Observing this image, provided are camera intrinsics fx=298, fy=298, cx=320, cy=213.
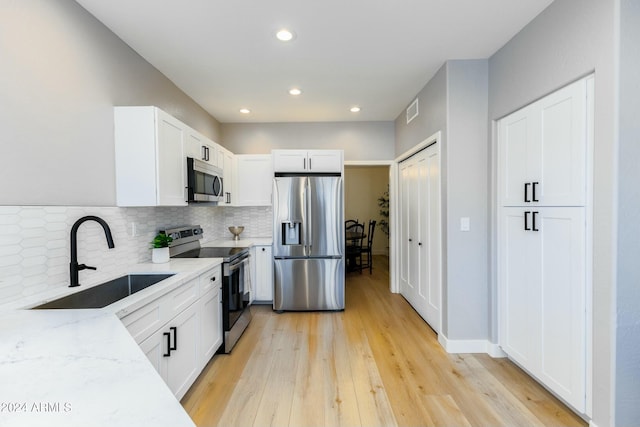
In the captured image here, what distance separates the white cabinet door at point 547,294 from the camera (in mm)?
1786

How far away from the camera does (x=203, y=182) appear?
2.97 m

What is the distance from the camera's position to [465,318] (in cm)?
272

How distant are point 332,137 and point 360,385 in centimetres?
334

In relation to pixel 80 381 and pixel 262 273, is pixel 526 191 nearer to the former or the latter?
pixel 80 381

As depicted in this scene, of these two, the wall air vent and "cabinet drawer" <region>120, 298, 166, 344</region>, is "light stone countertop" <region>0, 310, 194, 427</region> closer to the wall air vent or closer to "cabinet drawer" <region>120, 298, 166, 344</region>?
"cabinet drawer" <region>120, 298, 166, 344</region>

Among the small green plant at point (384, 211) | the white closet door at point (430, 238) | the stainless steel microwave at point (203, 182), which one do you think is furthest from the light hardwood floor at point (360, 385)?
the small green plant at point (384, 211)

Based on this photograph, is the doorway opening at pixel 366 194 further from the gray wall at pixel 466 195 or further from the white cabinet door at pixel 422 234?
the gray wall at pixel 466 195

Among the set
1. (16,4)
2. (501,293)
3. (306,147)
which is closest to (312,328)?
(501,293)

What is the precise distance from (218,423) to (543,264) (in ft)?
7.81

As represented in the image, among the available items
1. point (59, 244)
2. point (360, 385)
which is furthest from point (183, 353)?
point (360, 385)

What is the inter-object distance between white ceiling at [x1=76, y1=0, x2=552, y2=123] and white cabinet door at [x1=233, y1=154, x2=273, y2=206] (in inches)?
38.4

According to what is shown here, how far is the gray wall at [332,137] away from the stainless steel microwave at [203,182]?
1.25m

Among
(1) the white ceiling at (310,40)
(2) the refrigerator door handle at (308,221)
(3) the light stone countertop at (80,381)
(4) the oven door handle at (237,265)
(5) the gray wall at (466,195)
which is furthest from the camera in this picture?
(2) the refrigerator door handle at (308,221)

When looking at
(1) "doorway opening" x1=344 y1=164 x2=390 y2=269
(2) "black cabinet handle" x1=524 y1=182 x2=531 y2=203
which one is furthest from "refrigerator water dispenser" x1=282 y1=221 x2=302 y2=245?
(1) "doorway opening" x1=344 y1=164 x2=390 y2=269
